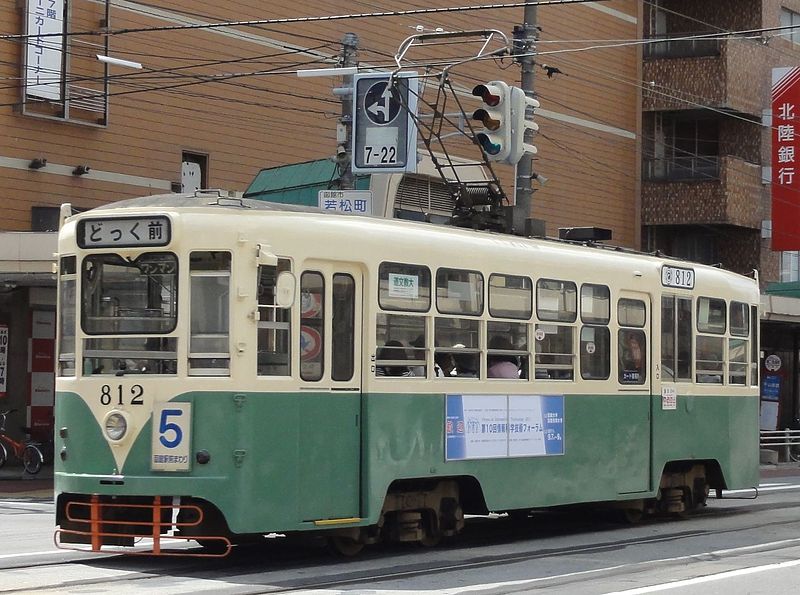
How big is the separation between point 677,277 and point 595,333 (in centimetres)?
206

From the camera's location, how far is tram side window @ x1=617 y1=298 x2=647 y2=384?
53.3ft

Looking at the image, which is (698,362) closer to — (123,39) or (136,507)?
(136,507)

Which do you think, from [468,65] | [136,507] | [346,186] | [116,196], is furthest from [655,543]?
[468,65]

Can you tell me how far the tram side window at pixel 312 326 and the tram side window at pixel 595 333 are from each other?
3.89 metres

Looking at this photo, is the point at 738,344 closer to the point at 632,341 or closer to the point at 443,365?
the point at 632,341

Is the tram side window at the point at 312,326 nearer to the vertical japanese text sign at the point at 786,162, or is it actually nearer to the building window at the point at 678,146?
the vertical japanese text sign at the point at 786,162

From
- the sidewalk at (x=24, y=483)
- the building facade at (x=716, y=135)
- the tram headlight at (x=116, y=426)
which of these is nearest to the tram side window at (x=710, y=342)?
the tram headlight at (x=116, y=426)

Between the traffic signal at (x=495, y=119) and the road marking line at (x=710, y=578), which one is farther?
the traffic signal at (x=495, y=119)

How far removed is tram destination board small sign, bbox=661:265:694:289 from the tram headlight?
7.29 m

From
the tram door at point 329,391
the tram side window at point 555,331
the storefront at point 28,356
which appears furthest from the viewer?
the storefront at point 28,356

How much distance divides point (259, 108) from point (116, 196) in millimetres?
4415

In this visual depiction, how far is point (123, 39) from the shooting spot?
92.3 ft

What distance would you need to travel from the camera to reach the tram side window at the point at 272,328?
12219 mm

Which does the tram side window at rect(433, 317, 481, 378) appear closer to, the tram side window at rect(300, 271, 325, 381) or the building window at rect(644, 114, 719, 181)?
the tram side window at rect(300, 271, 325, 381)
